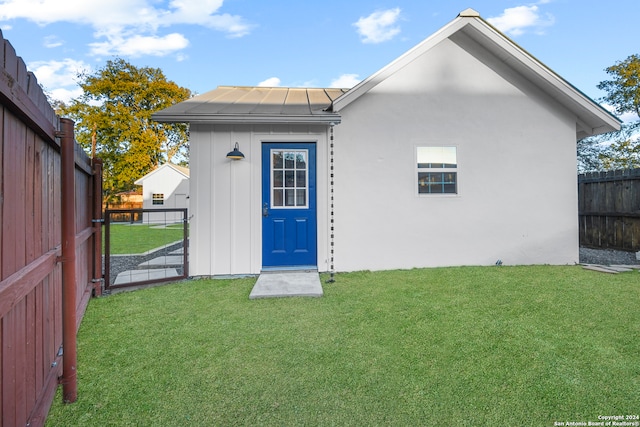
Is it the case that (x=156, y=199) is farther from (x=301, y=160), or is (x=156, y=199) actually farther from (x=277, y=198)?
(x=301, y=160)

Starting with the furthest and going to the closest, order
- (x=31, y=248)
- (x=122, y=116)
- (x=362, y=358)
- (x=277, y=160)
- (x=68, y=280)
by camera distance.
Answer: (x=122, y=116)
(x=277, y=160)
(x=362, y=358)
(x=68, y=280)
(x=31, y=248)

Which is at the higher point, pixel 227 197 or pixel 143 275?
pixel 227 197

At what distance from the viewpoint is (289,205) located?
5180 mm

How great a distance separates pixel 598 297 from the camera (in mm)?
3760

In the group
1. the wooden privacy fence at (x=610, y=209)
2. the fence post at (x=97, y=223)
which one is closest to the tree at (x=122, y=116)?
the fence post at (x=97, y=223)

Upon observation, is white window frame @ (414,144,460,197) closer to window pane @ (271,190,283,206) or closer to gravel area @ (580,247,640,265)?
window pane @ (271,190,283,206)

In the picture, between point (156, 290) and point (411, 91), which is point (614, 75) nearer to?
point (411, 91)

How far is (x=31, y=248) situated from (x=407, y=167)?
508cm

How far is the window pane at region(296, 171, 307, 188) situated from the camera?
5188 millimetres

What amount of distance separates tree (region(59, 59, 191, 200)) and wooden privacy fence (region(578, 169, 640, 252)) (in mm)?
27830

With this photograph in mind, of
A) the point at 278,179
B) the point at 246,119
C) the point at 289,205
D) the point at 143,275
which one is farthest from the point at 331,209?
the point at 143,275

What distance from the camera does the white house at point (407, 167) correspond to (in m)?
5.02

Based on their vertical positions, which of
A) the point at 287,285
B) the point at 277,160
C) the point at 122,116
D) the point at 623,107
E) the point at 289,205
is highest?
the point at 122,116

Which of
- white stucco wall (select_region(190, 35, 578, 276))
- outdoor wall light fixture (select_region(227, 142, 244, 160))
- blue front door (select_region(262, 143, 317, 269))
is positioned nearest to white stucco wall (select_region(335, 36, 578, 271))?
white stucco wall (select_region(190, 35, 578, 276))
